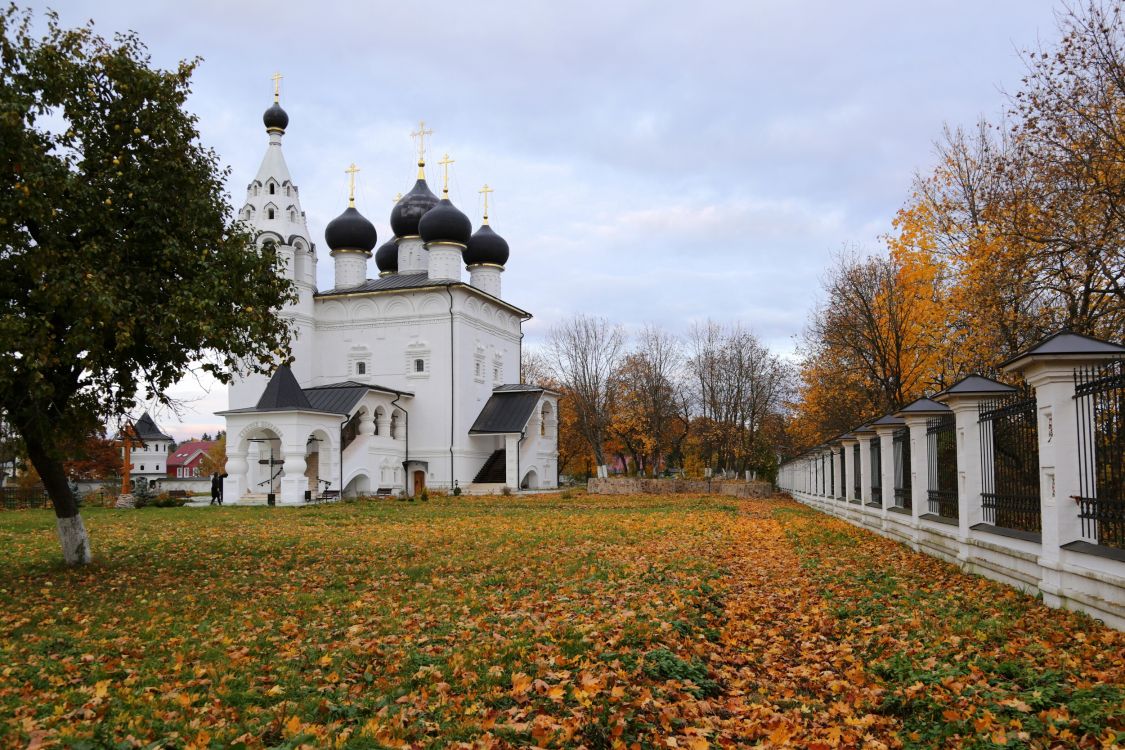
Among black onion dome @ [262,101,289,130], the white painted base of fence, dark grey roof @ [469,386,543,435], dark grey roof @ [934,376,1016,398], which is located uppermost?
black onion dome @ [262,101,289,130]

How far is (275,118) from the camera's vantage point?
131ft

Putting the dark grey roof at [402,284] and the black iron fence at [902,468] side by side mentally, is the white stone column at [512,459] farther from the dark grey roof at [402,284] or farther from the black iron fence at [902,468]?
the black iron fence at [902,468]

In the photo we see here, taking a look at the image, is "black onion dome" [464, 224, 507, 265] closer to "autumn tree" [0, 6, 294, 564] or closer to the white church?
the white church

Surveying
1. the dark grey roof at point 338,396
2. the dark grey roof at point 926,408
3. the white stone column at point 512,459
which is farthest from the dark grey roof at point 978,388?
the white stone column at point 512,459

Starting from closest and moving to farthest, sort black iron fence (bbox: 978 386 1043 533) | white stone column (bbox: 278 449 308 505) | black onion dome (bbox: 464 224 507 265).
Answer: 1. black iron fence (bbox: 978 386 1043 533)
2. white stone column (bbox: 278 449 308 505)
3. black onion dome (bbox: 464 224 507 265)

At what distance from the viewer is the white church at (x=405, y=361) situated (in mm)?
37562

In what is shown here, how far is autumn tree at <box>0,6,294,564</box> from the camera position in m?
8.89

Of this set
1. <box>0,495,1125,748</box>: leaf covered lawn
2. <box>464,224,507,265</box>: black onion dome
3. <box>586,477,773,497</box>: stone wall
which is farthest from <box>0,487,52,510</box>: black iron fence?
<box>464,224,507,265</box>: black onion dome

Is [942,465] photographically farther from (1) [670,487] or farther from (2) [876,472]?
(1) [670,487]

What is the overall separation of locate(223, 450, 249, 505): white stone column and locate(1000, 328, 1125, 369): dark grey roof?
2960 cm

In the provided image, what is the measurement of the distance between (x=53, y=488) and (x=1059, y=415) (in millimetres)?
11113

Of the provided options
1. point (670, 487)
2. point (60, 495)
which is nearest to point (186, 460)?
point (670, 487)

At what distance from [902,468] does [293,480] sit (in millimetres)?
22674

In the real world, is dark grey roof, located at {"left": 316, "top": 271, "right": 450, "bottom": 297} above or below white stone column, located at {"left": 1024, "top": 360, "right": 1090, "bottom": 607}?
above
